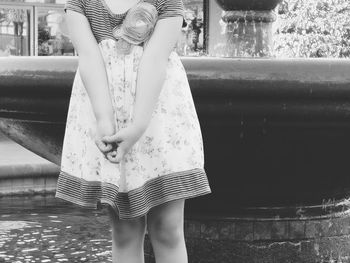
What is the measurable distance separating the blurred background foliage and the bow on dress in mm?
12239

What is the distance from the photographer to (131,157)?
216cm

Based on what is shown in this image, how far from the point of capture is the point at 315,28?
48.1ft

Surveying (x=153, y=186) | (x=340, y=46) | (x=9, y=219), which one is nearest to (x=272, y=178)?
(x=153, y=186)

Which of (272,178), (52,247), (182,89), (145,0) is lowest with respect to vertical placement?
(52,247)

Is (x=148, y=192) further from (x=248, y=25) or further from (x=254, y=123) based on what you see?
(x=248, y=25)

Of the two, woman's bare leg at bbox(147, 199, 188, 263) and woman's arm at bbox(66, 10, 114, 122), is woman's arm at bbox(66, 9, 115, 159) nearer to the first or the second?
woman's arm at bbox(66, 10, 114, 122)

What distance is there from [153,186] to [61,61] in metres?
1.03

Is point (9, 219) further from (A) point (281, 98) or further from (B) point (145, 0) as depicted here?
(B) point (145, 0)

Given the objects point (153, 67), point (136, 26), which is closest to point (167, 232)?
point (153, 67)

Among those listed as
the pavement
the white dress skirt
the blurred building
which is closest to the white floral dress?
the white dress skirt

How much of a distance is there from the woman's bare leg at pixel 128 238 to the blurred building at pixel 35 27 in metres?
10.4

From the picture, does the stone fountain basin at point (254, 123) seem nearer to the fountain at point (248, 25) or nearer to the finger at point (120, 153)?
the finger at point (120, 153)

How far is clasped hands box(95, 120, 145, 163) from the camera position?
2084 mm

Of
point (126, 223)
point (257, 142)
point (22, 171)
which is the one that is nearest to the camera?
point (126, 223)
